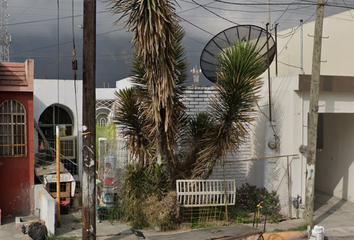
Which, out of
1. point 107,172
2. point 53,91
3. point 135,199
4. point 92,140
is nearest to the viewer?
point 92,140

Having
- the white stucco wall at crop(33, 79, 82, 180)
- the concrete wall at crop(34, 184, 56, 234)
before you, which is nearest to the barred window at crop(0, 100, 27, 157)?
the concrete wall at crop(34, 184, 56, 234)

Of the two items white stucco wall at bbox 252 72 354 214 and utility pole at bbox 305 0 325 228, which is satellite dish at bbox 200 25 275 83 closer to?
white stucco wall at bbox 252 72 354 214

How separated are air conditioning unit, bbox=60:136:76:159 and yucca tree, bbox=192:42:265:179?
275 inches

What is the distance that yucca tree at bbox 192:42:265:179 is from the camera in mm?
10305

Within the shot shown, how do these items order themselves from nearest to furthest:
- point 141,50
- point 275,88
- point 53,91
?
1. point 141,50
2. point 275,88
3. point 53,91

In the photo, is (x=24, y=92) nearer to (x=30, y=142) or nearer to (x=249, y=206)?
(x=30, y=142)

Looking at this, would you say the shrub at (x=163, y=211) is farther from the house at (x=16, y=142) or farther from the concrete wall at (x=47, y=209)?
the house at (x=16, y=142)

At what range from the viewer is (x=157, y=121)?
9.70m

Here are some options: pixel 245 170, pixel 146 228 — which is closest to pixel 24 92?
pixel 146 228

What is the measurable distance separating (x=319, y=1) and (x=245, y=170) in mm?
5318

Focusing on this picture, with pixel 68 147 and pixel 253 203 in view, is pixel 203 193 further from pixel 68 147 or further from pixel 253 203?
pixel 68 147

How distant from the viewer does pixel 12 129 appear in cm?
1148

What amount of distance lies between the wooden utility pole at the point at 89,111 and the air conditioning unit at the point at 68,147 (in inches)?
306

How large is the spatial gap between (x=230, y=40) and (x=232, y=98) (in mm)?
2883
